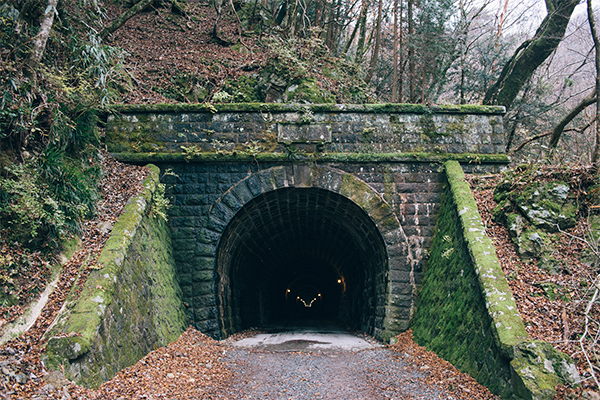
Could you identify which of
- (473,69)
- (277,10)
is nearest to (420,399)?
(473,69)

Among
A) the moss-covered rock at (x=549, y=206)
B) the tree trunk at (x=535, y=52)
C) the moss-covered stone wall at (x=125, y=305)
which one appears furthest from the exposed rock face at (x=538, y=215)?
the tree trunk at (x=535, y=52)

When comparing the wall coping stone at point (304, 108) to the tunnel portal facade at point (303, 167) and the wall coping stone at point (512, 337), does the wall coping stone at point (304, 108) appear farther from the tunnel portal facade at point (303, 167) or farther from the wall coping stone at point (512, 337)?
the wall coping stone at point (512, 337)

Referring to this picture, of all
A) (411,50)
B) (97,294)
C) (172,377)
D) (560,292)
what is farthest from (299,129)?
(411,50)

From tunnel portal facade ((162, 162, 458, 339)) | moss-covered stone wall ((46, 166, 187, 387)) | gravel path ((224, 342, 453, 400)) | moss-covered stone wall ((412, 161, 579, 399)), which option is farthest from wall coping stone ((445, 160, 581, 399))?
moss-covered stone wall ((46, 166, 187, 387))

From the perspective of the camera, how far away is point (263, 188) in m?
8.61

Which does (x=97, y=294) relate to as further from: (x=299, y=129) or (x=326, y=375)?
(x=299, y=129)

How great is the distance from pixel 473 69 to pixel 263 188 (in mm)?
12681

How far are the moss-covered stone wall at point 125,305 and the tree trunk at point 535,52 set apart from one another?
12092 mm

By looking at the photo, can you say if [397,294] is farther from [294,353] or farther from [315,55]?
[315,55]

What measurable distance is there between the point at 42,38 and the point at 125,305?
15.5 feet

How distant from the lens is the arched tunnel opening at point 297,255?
9.05 m

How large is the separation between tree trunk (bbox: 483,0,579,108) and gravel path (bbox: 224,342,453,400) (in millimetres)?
10625

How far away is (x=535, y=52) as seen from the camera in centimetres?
1236

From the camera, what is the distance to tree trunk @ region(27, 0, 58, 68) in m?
6.21
